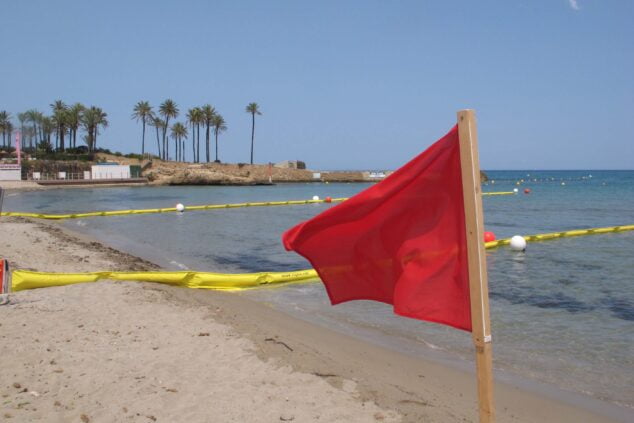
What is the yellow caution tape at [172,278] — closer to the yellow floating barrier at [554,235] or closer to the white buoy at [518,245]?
the white buoy at [518,245]

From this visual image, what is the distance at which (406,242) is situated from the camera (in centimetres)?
322

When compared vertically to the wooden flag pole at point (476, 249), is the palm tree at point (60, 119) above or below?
above

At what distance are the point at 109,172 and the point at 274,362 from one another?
80.3m

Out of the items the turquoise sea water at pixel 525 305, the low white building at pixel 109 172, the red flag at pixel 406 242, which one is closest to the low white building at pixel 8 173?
the low white building at pixel 109 172

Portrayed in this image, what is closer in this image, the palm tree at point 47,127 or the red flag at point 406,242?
the red flag at point 406,242

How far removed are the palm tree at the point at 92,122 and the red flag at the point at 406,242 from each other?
3968 inches

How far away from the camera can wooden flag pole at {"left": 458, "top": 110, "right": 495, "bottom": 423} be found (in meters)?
2.76

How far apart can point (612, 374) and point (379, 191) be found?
17.1 ft

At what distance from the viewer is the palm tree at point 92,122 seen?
Result: 312 ft

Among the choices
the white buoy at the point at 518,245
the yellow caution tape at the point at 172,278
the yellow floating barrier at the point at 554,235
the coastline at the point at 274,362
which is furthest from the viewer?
the yellow floating barrier at the point at 554,235

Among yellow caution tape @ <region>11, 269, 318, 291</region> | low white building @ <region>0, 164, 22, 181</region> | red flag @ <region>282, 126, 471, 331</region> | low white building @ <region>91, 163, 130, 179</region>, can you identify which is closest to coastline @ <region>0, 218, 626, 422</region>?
yellow caution tape @ <region>11, 269, 318, 291</region>

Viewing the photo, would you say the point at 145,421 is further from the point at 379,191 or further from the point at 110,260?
the point at 110,260

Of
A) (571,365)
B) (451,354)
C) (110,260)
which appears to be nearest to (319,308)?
(451,354)

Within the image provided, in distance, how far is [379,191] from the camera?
10.7 ft
